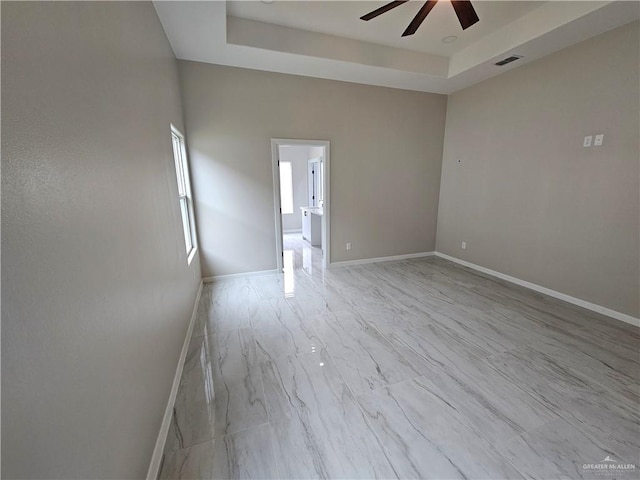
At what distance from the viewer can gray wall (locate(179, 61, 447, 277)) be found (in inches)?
139

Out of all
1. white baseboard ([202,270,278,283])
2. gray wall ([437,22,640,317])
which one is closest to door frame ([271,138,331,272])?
white baseboard ([202,270,278,283])

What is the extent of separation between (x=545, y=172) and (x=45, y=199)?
15.0 feet

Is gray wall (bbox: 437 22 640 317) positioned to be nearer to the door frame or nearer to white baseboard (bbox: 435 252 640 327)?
white baseboard (bbox: 435 252 640 327)

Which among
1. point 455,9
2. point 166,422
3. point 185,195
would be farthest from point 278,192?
point 166,422

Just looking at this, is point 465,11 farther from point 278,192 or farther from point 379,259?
point 379,259

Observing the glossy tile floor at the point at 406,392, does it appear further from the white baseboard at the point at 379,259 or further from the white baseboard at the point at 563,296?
the white baseboard at the point at 379,259

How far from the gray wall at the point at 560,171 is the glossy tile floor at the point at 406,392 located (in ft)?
2.07

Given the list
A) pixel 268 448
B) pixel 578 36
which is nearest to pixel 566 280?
pixel 578 36

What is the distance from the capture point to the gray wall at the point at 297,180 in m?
7.50

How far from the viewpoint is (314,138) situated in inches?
157

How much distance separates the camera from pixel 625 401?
68.7 inches

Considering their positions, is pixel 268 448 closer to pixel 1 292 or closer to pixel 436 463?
pixel 436 463

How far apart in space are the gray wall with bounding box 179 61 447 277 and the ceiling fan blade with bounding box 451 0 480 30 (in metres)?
1.94

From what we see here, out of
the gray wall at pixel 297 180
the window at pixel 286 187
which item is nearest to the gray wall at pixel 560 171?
the gray wall at pixel 297 180
